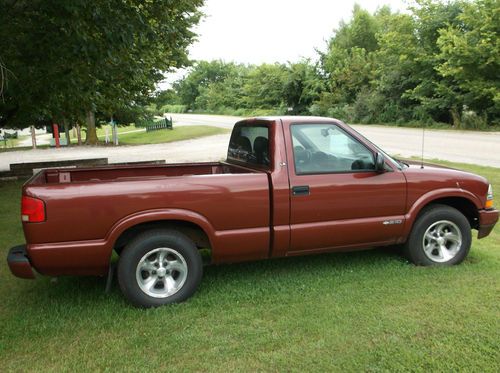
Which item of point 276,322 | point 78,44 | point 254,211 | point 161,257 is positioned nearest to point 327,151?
point 254,211

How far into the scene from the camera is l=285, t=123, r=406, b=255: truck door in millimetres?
4465

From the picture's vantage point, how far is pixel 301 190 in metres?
4.42

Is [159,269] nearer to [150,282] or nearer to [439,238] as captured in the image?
[150,282]

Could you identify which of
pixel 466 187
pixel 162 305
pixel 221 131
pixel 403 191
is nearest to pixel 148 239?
pixel 162 305

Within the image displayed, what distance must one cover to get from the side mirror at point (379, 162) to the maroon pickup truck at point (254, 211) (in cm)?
1

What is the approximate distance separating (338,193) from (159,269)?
6.00 feet

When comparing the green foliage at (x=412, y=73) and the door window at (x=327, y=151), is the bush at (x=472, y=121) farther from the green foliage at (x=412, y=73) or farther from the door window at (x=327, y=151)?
the door window at (x=327, y=151)

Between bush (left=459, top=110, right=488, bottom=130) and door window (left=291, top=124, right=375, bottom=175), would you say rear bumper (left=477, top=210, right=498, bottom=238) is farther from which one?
bush (left=459, top=110, right=488, bottom=130)

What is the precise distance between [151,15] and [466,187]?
19.0 ft

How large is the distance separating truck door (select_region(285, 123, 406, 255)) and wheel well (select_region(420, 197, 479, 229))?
2.06 feet

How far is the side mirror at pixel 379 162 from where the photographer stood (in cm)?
464

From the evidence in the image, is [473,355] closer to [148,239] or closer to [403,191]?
[403,191]

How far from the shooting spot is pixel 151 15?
8.02 metres

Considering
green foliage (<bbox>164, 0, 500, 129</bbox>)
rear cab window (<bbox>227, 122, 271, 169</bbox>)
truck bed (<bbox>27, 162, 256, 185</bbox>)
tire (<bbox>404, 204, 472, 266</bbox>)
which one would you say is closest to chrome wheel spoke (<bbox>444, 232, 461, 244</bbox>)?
tire (<bbox>404, 204, 472, 266</bbox>)
